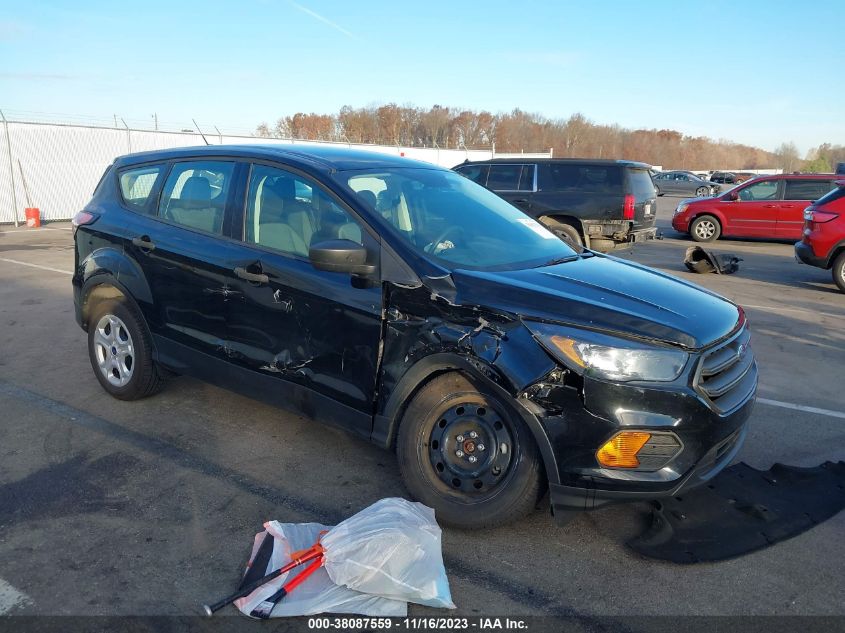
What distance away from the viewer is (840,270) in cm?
1012

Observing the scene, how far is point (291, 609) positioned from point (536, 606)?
1.01 meters

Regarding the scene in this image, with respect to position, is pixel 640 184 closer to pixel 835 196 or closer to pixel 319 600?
pixel 835 196

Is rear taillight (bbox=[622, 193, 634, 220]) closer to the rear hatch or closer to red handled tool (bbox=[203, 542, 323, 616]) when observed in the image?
the rear hatch

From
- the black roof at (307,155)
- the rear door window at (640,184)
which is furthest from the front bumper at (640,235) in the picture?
the black roof at (307,155)

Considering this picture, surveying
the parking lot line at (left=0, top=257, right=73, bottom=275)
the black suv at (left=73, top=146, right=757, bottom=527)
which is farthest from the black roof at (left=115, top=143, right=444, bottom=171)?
the parking lot line at (left=0, top=257, right=73, bottom=275)

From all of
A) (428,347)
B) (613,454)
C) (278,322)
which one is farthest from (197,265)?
(613,454)

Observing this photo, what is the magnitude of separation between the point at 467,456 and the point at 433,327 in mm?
647

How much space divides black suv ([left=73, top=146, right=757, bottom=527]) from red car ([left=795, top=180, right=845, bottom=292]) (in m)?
7.71

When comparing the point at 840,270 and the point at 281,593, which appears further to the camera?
the point at 840,270

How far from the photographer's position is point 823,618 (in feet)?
8.90

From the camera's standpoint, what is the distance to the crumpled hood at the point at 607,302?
2.97 meters

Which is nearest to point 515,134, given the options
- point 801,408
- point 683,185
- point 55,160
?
point 683,185

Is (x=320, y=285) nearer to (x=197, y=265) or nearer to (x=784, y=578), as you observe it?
(x=197, y=265)

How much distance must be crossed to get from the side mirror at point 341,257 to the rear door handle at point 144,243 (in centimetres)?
169
